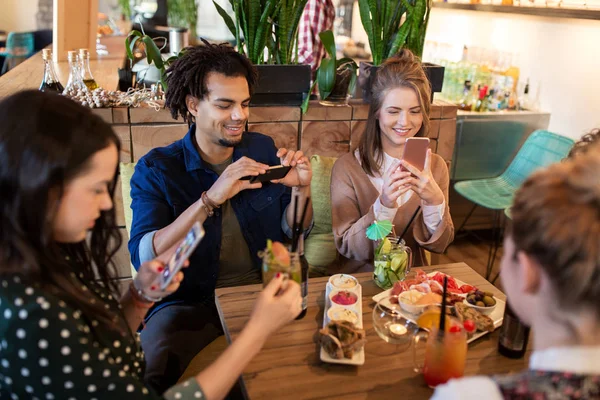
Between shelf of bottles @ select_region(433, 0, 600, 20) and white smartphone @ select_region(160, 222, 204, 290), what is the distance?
9.44 ft

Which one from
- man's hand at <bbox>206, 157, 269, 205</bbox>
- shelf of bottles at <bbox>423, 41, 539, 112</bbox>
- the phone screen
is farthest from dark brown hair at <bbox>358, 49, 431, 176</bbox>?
shelf of bottles at <bbox>423, 41, 539, 112</bbox>

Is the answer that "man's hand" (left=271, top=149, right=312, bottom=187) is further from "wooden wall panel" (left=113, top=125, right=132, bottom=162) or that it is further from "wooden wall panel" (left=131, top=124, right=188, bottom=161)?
"wooden wall panel" (left=113, top=125, right=132, bottom=162)

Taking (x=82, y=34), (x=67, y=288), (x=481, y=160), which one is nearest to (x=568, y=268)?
(x=67, y=288)

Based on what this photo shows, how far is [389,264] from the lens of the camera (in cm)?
158

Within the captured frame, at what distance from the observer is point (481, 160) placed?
3533mm

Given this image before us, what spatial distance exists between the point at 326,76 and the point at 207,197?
96 centimetres

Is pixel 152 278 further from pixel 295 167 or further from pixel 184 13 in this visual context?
pixel 184 13

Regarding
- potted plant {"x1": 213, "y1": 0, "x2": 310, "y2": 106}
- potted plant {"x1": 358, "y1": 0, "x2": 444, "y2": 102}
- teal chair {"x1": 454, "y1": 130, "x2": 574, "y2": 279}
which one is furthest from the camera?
teal chair {"x1": 454, "y1": 130, "x2": 574, "y2": 279}

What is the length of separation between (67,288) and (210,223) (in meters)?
0.83

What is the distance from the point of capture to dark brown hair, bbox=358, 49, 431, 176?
2.00 m

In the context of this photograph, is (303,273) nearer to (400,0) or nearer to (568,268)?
(568,268)

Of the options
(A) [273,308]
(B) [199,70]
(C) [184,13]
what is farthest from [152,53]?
(C) [184,13]

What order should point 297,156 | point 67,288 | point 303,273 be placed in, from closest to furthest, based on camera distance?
point 67,288, point 303,273, point 297,156

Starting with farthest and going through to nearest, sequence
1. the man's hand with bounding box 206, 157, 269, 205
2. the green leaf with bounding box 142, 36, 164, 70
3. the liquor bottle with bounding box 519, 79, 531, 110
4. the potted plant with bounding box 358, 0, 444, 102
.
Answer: the liquor bottle with bounding box 519, 79, 531, 110 → the potted plant with bounding box 358, 0, 444, 102 → the green leaf with bounding box 142, 36, 164, 70 → the man's hand with bounding box 206, 157, 269, 205
